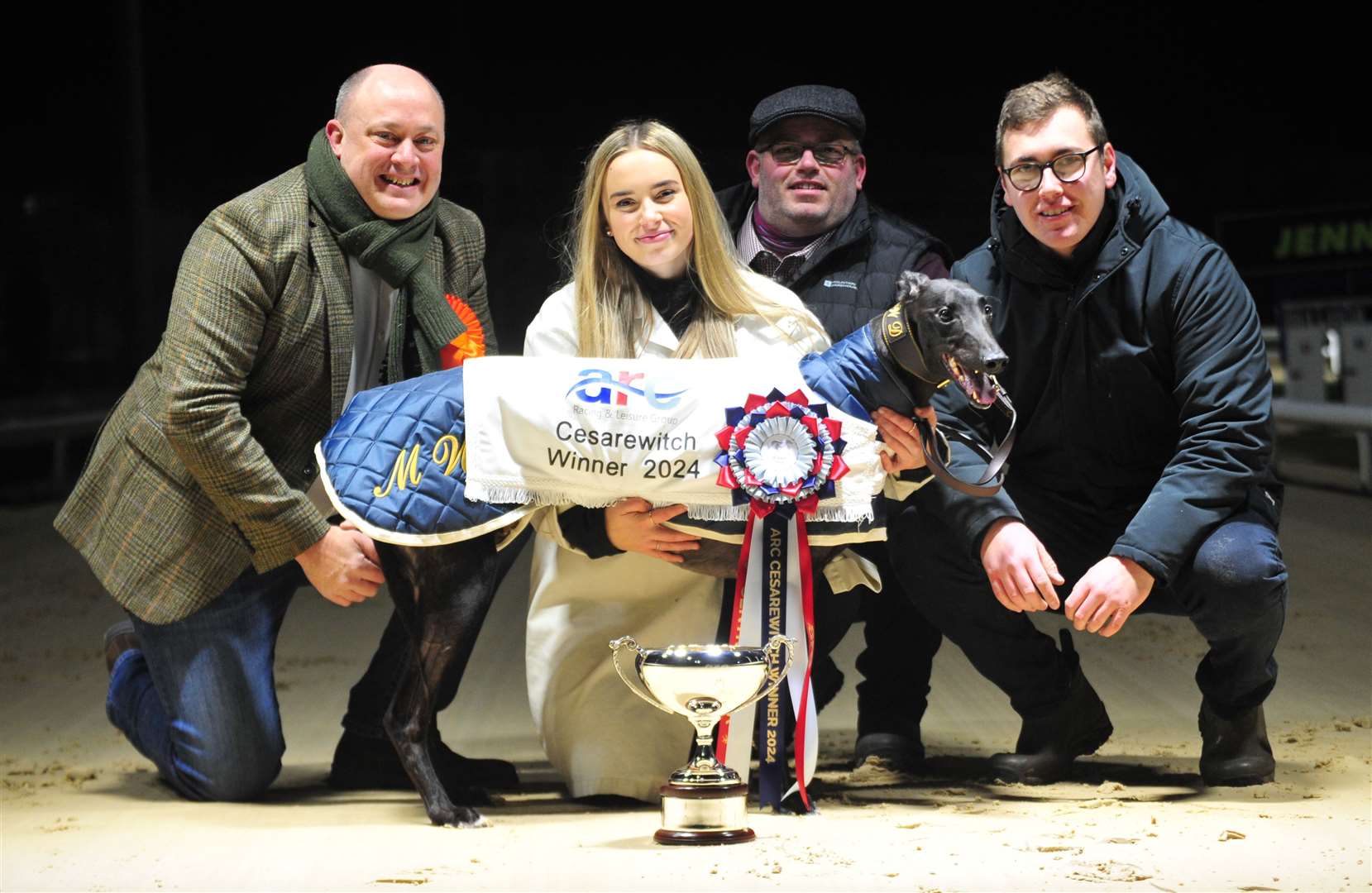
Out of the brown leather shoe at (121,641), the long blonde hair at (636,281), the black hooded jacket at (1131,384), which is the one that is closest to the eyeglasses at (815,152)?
the black hooded jacket at (1131,384)

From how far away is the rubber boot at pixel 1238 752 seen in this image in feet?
8.12

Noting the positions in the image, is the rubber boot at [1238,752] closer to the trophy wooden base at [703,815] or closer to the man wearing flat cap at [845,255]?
the man wearing flat cap at [845,255]

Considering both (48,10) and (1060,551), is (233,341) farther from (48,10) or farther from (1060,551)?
(48,10)

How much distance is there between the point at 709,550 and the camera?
2.46 metres

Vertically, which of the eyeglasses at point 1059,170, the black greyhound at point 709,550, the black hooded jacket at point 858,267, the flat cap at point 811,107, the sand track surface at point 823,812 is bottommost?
the sand track surface at point 823,812

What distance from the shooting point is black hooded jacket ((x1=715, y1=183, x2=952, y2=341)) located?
2.83 m

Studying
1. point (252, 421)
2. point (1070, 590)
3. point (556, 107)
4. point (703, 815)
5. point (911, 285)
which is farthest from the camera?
point (556, 107)

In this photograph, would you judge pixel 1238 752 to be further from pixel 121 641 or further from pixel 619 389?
pixel 121 641

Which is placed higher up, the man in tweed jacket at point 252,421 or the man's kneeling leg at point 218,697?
the man in tweed jacket at point 252,421

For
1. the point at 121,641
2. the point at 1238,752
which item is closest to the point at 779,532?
the point at 1238,752

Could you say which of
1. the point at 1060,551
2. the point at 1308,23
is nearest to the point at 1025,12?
the point at 1308,23

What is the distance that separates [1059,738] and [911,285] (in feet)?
2.96

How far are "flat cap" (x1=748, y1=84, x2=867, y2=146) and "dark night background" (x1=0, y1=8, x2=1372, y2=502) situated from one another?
1220mm

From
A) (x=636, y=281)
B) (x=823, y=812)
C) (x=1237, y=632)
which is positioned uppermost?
(x=636, y=281)
